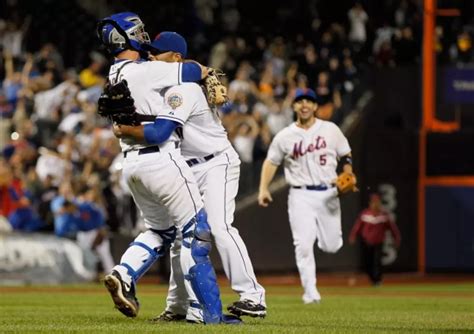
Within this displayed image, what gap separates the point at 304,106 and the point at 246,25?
15563mm

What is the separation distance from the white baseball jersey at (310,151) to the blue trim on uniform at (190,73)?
18.3 ft

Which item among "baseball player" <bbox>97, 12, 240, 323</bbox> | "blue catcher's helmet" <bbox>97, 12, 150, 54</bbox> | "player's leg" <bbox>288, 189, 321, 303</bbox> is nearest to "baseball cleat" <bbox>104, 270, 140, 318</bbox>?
"baseball player" <bbox>97, 12, 240, 323</bbox>

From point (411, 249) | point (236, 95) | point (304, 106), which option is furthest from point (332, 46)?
point (304, 106)

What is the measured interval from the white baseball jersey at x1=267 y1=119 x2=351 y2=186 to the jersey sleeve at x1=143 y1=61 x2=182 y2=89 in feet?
18.4

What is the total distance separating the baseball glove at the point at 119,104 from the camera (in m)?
10.1

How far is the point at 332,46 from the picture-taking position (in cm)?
2702

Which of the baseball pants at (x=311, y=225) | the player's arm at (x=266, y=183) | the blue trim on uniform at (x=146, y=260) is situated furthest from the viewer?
the baseball pants at (x=311, y=225)

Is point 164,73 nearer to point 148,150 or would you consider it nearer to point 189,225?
point 148,150

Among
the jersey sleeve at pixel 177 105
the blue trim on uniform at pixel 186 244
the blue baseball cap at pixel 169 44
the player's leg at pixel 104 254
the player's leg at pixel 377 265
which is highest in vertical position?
the blue baseball cap at pixel 169 44

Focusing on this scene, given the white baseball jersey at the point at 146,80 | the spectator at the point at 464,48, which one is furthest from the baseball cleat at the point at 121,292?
the spectator at the point at 464,48

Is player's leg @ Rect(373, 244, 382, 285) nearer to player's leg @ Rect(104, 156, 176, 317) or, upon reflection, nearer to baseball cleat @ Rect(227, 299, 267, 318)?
baseball cleat @ Rect(227, 299, 267, 318)

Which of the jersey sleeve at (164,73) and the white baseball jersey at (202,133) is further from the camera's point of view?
the white baseball jersey at (202,133)

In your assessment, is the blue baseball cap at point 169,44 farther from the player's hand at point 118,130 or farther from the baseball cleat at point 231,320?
the baseball cleat at point 231,320

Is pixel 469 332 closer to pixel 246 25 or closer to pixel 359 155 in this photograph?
pixel 359 155
